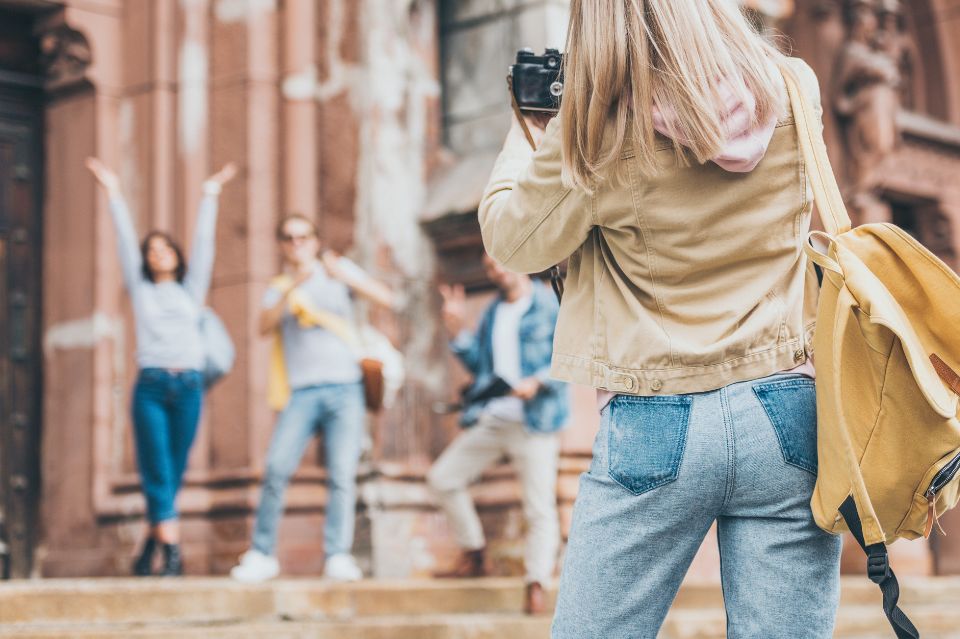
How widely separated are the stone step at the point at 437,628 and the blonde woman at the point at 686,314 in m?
3.70

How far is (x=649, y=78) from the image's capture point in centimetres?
212

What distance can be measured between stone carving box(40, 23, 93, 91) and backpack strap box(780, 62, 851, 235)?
7.15 metres

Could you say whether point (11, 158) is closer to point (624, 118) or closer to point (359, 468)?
point (359, 468)

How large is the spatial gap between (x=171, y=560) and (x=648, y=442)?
17.2ft

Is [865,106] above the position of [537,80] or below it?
above

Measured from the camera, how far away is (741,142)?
7.00 feet

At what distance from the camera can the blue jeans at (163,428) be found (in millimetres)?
6992

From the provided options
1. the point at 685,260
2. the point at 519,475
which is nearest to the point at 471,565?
the point at 519,475

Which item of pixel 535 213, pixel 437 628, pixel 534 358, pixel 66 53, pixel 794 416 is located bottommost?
pixel 437 628

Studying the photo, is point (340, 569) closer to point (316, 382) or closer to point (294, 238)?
point (316, 382)

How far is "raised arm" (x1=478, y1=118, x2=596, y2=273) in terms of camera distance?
221cm

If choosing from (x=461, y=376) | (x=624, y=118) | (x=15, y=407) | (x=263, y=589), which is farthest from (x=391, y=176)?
(x=624, y=118)

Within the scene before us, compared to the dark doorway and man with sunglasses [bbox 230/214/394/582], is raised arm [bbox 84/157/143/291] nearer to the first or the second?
man with sunglasses [bbox 230/214/394/582]

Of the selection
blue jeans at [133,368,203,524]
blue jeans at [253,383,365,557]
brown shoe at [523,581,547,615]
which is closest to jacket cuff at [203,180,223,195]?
blue jeans at [133,368,203,524]
